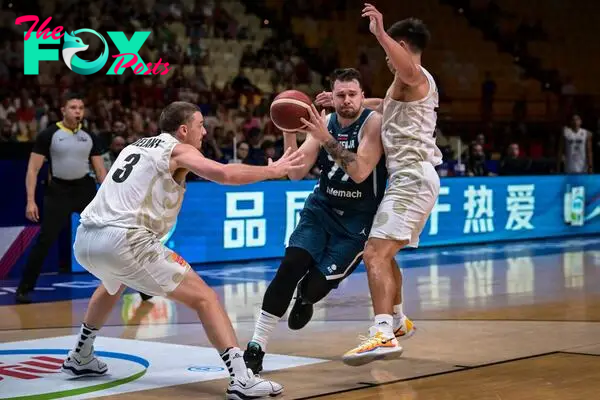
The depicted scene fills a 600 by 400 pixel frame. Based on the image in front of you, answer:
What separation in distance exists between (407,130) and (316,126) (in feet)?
2.19

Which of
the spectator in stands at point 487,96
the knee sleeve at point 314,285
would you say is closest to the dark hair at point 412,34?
the knee sleeve at point 314,285

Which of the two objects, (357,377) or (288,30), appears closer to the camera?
(357,377)

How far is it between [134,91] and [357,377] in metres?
12.0

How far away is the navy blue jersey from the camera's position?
23.2 ft

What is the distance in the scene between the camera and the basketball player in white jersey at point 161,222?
19.2ft

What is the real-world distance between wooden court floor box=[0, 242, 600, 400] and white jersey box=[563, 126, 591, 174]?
6.25 meters

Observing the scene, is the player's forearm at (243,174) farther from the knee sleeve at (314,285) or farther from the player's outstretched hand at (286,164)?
the knee sleeve at (314,285)

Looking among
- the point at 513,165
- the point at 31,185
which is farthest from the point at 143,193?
the point at 513,165

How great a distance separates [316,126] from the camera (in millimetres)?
6570

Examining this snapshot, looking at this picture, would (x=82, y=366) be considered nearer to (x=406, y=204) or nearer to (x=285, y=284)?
(x=285, y=284)

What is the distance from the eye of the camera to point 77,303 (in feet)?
33.2

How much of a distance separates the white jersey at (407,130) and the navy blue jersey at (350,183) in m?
0.16

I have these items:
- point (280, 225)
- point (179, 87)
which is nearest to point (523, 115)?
point (179, 87)

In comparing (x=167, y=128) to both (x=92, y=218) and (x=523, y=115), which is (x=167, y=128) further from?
(x=523, y=115)
